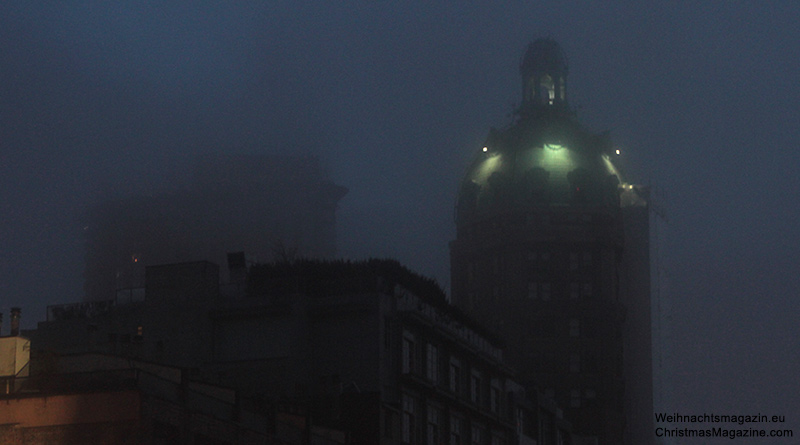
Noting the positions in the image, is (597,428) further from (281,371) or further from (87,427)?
(87,427)

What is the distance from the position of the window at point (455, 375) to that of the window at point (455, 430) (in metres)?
1.66

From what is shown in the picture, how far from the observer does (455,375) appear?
92.8 metres

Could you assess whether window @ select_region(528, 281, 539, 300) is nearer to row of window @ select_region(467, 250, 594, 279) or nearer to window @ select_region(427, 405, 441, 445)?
row of window @ select_region(467, 250, 594, 279)

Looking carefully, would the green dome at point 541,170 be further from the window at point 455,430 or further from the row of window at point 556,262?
the window at point 455,430

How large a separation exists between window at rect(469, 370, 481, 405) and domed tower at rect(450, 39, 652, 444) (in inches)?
3101

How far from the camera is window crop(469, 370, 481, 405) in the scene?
94.8 meters

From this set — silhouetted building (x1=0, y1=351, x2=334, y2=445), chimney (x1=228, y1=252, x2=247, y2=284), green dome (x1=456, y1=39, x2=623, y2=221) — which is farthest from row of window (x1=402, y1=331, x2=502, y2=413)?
green dome (x1=456, y1=39, x2=623, y2=221)

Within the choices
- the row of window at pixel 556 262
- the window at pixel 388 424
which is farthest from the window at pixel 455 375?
the row of window at pixel 556 262

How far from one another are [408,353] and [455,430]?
250 inches

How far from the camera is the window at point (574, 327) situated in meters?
182

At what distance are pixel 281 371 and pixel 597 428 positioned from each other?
94212 millimetres

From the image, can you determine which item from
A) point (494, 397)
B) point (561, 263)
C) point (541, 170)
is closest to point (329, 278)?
point (494, 397)

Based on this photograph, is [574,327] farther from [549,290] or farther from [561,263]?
[561,263]

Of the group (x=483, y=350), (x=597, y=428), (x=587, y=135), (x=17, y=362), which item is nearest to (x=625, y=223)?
(x=587, y=135)
